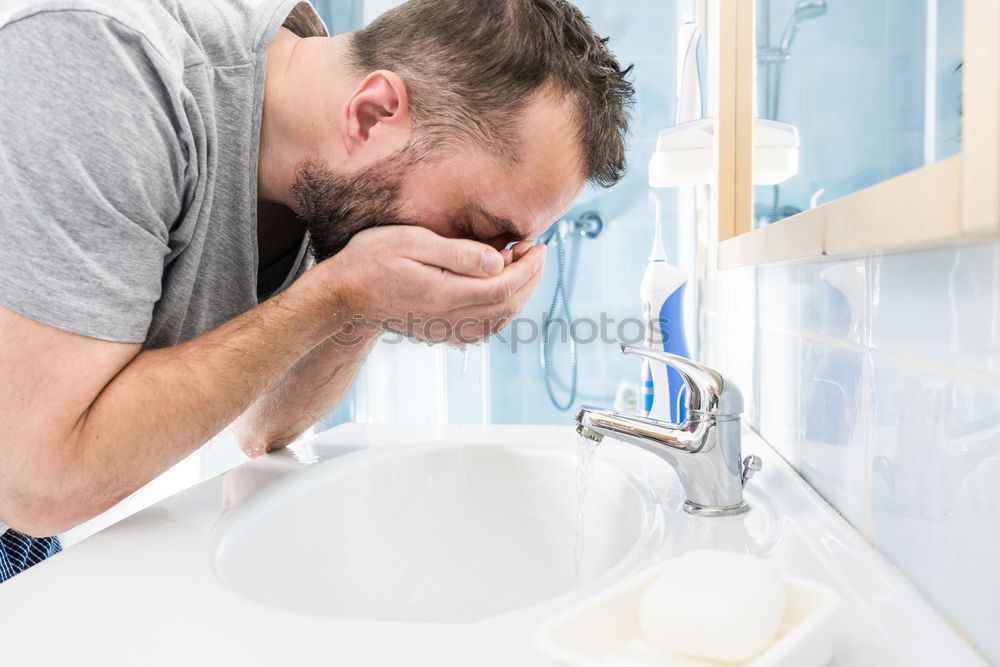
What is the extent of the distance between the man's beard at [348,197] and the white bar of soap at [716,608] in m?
0.50

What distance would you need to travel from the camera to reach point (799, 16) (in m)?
0.58

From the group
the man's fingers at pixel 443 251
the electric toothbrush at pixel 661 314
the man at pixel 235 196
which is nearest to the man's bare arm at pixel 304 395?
the man at pixel 235 196

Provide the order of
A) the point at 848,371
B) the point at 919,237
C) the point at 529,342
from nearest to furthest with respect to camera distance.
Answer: the point at 919,237, the point at 848,371, the point at 529,342

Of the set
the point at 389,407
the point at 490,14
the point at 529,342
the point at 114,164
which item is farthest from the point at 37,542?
the point at 529,342

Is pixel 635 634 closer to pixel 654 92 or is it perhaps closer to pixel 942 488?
pixel 942 488

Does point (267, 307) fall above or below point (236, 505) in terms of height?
above

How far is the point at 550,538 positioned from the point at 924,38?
1.76 feet

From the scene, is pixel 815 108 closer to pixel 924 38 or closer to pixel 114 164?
pixel 924 38

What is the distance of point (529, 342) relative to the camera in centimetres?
206

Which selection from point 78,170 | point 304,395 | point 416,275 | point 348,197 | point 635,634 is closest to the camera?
point 635,634

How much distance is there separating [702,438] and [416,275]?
0.28m

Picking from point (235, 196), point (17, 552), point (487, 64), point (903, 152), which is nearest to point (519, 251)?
point (487, 64)

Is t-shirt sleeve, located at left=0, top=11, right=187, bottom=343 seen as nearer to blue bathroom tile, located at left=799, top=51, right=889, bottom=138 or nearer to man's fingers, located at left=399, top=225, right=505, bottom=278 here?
man's fingers, located at left=399, top=225, right=505, bottom=278

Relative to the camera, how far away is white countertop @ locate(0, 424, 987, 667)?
1.16ft
